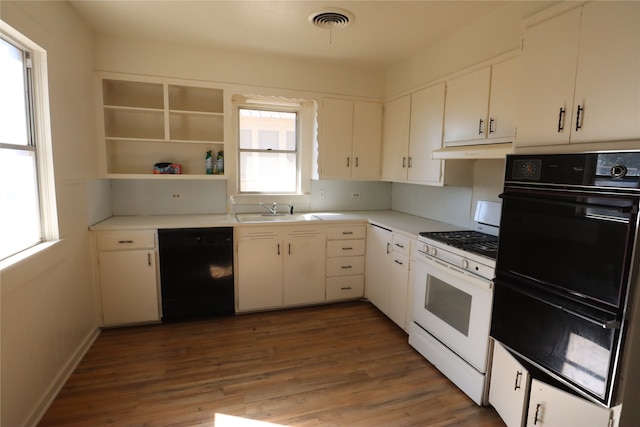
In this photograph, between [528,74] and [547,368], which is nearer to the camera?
[547,368]

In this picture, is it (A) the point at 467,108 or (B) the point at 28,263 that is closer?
(B) the point at 28,263

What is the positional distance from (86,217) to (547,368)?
3303 millimetres

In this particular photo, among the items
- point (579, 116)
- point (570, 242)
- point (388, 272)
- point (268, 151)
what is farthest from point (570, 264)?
point (268, 151)

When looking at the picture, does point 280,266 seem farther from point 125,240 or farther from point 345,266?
point 125,240

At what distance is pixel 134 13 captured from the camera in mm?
2525

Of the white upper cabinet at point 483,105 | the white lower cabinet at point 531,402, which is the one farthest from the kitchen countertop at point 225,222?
the white lower cabinet at point 531,402

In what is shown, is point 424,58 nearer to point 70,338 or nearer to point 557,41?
point 557,41

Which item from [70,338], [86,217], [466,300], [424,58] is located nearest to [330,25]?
[424,58]

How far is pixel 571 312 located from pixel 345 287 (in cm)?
229

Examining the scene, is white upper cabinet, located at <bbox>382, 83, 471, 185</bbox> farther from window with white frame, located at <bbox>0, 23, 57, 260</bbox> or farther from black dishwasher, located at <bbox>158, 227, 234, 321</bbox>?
window with white frame, located at <bbox>0, 23, 57, 260</bbox>

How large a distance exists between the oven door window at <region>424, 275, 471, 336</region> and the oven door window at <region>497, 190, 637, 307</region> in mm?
437

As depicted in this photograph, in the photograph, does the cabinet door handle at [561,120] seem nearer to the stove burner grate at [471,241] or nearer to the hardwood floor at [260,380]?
the stove burner grate at [471,241]

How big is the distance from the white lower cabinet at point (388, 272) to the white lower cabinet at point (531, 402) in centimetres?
99

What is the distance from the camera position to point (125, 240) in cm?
290
